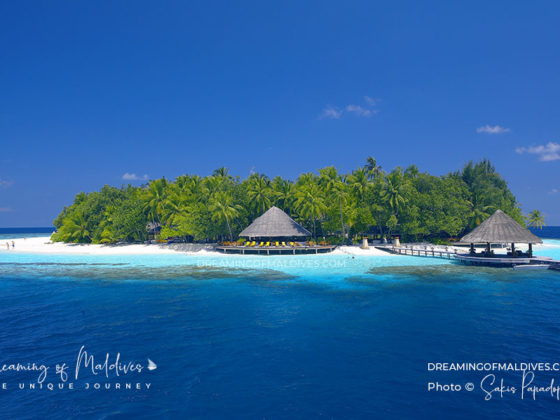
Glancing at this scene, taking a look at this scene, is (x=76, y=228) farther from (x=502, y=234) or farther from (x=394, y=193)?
(x=502, y=234)

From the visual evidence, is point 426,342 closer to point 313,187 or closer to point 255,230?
point 255,230

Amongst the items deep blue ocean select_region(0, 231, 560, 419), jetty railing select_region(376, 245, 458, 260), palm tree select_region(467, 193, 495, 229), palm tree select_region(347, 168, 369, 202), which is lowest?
deep blue ocean select_region(0, 231, 560, 419)

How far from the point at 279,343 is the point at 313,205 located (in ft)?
101

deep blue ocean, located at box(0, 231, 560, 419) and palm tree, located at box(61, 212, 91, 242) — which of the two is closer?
deep blue ocean, located at box(0, 231, 560, 419)

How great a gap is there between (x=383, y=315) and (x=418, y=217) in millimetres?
32398

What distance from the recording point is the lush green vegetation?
143 feet

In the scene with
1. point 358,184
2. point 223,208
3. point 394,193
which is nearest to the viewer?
point 223,208

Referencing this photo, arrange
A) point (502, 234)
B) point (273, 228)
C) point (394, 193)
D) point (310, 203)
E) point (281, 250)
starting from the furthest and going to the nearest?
1. point (394, 193)
2. point (310, 203)
3. point (273, 228)
4. point (281, 250)
5. point (502, 234)

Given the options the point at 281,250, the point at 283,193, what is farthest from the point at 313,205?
the point at 283,193

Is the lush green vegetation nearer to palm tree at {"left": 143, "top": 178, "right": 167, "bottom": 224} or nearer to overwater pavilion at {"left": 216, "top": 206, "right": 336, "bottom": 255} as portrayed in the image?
palm tree at {"left": 143, "top": 178, "right": 167, "bottom": 224}

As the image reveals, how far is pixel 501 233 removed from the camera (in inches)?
1139

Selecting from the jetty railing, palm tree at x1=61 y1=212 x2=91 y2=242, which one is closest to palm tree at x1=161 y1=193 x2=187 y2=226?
palm tree at x1=61 y1=212 x2=91 y2=242

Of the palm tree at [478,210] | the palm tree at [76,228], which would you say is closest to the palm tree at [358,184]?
the palm tree at [478,210]

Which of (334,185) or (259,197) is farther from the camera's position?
(334,185)
